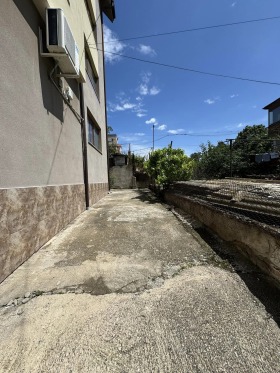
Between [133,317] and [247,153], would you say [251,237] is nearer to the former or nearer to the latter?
[133,317]

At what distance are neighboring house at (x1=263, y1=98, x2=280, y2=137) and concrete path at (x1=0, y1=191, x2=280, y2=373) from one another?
23.2 m

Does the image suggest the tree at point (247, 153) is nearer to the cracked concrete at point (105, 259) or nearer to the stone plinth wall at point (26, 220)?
the cracked concrete at point (105, 259)

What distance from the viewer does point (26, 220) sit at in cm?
268

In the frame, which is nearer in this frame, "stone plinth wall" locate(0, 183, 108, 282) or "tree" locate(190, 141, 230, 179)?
"stone plinth wall" locate(0, 183, 108, 282)

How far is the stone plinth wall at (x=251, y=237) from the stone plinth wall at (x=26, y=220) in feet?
9.16

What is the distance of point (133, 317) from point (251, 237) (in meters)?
1.70

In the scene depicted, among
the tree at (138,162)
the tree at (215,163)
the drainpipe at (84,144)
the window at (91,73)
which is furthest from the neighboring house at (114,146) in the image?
the drainpipe at (84,144)

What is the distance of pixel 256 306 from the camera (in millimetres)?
1681

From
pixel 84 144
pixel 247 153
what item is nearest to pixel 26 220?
pixel 84 144

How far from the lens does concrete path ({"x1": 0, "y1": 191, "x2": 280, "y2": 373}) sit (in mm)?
1227

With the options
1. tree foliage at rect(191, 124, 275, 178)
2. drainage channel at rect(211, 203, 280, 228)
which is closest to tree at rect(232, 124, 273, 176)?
tree foliage at rect(191, 124, 275, 178)

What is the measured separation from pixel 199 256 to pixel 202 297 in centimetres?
94

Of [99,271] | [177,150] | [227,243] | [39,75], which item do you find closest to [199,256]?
[227,243]

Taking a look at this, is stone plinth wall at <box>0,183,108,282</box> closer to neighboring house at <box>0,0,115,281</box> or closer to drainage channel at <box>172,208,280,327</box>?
neighboring house at <box>0,0,115,281</box>
